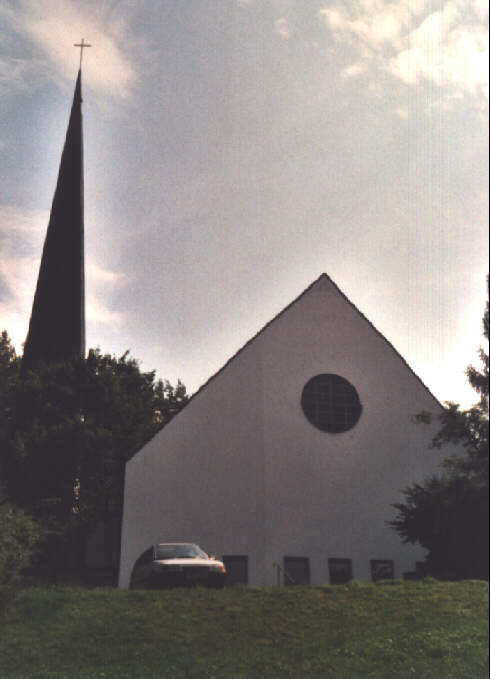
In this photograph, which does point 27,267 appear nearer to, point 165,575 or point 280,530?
point 165,575

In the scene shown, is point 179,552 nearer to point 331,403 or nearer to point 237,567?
point 237,567

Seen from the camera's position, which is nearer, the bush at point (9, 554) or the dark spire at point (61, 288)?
the bush at point (9, 554)

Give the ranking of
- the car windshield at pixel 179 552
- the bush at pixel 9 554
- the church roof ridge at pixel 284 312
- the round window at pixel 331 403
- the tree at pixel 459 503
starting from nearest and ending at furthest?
1. the bush at pixel 9 554
2. the tree at pixel 459 503
3. the car windshield at pixel 179 552
4. the round window at pixel 331 403
5. the church roof ridge at pixel 284 312

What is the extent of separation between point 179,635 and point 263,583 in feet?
22.5

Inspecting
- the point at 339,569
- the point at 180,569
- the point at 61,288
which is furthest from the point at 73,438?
the point at 61,288

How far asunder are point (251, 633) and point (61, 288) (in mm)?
23634

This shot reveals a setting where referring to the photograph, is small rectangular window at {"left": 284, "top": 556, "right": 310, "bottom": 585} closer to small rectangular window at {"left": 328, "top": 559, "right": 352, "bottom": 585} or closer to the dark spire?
small rectangular window at {"left": 328, "top": 559, "right": 352, "bottom": 585}

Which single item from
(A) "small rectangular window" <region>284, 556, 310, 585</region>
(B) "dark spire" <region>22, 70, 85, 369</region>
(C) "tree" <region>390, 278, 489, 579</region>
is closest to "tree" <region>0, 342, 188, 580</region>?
(B) "dark spire" <region>22, 70, 85, 369</region>

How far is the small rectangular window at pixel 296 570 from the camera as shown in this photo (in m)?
20.7

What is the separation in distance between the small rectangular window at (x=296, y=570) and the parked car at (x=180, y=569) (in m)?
3.59

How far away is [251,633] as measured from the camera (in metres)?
14.0

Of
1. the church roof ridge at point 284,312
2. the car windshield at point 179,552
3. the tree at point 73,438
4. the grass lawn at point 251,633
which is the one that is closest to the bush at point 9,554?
the grass lawn at point 251,633

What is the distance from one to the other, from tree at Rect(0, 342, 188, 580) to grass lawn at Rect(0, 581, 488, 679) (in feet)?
18.9

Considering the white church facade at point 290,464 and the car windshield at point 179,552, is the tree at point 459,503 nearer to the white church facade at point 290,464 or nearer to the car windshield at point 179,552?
the white church facade at point 290,464
